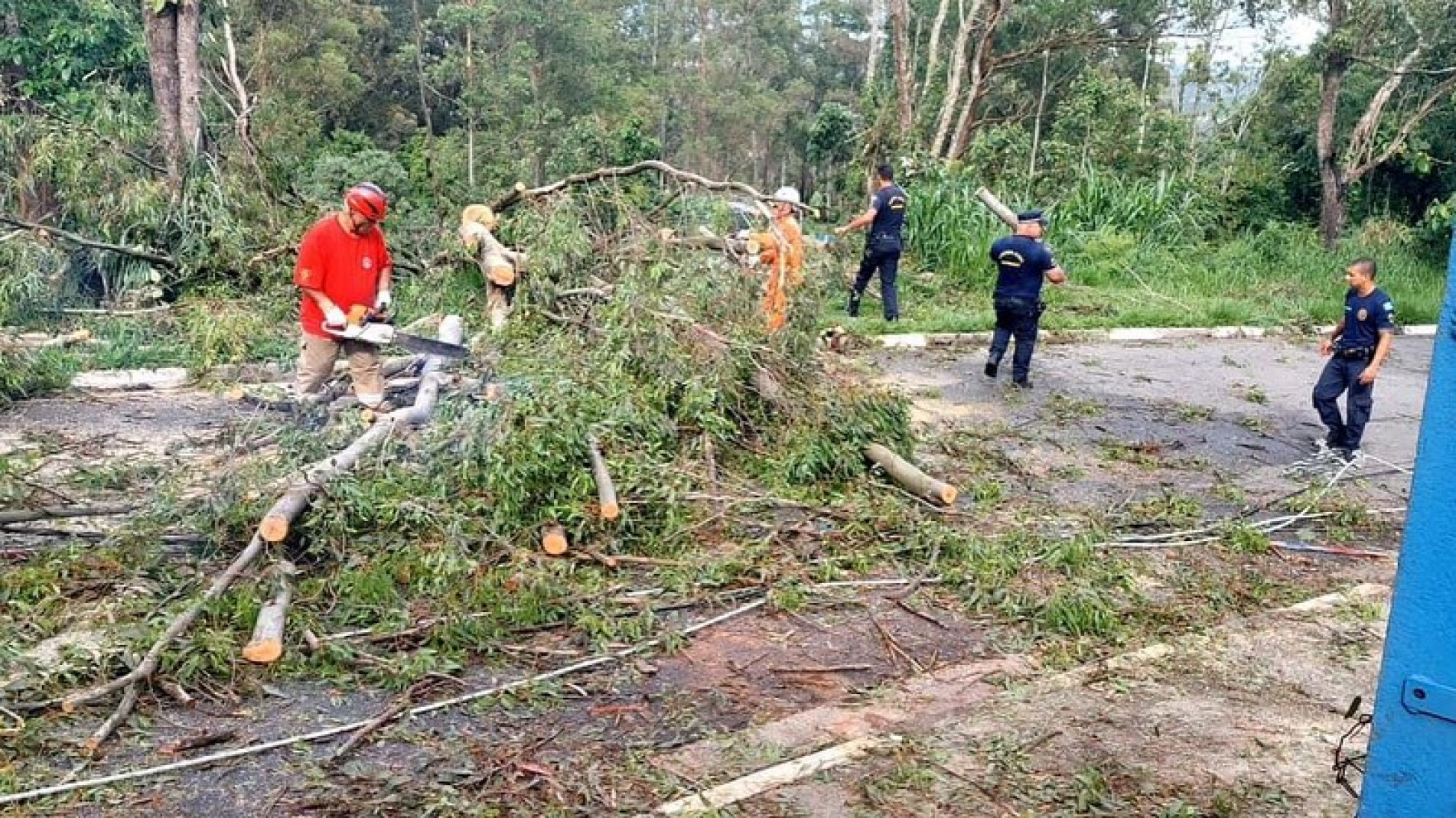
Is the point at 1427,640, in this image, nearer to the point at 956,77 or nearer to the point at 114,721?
the point at 114,721

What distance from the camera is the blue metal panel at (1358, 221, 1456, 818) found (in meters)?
1.75

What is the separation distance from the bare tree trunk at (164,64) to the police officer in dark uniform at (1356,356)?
446 inches

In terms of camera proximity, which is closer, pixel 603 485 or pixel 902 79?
pixel 603 485

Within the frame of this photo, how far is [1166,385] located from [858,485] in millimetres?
5592

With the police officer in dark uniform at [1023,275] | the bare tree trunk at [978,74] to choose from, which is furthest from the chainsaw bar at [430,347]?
the bare tree trunk at [978,74]

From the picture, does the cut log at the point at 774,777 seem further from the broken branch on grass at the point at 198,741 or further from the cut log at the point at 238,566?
the cut log at the point at 238,566

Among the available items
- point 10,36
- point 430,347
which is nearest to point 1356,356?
point 430,347

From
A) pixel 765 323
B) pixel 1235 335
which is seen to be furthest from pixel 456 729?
pixel 1235 335

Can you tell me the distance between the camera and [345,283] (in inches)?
289

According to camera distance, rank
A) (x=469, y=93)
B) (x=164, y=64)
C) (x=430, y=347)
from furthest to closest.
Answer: (x=469, y=93) < (x=164, y=64) < (x=430, y=347)

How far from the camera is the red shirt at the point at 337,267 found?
7.19 meters

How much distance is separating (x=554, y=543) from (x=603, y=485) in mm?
431

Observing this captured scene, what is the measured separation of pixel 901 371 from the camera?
10922 millimetres

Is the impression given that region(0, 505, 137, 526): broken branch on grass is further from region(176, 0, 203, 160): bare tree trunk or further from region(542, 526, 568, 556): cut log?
region(176, 0, 203, 160): bare tree trunk
